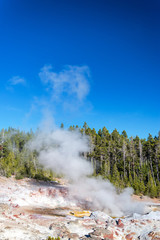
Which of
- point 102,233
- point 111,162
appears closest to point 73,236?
point 102,233

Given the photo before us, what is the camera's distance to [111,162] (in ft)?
194

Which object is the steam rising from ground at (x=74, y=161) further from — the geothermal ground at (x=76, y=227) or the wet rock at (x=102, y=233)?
the wet rock at (x=102, y=233)

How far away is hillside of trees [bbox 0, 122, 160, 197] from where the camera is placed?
38188 mm

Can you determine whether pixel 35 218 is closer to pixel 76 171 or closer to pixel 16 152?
pixel 76 171

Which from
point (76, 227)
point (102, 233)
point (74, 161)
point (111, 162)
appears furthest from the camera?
point (111, 162)

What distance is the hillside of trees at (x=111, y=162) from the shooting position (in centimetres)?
3819

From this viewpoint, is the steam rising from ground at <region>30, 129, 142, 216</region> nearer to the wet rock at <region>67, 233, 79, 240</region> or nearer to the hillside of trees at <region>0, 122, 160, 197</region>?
the wet rock at <region>67, 233, 79, 240</region>

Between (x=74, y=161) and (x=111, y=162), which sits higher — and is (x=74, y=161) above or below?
below

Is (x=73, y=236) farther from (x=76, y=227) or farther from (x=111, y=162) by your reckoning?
(x=111, y=162)

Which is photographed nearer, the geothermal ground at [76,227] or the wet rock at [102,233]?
the geothermal ground at [76,227]

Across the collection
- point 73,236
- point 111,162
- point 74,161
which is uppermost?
point 111,162

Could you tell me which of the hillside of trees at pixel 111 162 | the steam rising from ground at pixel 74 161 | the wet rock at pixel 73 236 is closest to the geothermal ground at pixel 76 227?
the wet rock at pixel 73 236

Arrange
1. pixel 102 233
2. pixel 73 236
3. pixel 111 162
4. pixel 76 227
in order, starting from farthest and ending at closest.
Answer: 1. pixel 111 162
2. pixel 76 227
3. pixel 102 233
4. pixel 73 236

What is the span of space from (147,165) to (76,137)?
39911 mm
